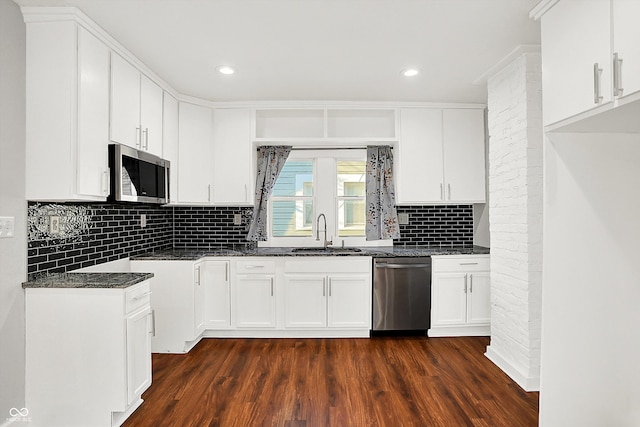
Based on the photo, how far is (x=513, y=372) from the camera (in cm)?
280

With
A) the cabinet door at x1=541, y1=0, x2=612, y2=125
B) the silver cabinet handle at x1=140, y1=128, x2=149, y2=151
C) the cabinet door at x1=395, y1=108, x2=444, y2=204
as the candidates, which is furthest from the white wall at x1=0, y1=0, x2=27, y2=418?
the cabinet door at x1=395, y1=108, x2=444, y2=204

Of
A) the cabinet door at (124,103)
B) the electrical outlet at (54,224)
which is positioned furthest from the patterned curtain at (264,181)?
the electrical outlet at (54,224)

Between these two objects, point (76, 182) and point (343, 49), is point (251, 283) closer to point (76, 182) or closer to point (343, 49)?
point (76, 182)

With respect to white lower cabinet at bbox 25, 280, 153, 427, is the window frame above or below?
above

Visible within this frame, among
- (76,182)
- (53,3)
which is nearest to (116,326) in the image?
(76,182)

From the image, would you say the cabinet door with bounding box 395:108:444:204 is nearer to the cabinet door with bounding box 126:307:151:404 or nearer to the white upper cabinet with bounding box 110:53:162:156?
the white upper cabinet with bounding box 110:53:162:156

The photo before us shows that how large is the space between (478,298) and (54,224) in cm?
370

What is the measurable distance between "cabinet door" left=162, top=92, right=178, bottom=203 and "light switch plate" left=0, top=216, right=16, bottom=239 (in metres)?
1.45

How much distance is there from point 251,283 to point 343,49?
2324 millimetres

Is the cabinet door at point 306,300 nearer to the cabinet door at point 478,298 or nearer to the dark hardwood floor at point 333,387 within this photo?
the dark hardwood floor at point 333,387

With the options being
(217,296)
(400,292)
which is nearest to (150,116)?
Result: (217,296)

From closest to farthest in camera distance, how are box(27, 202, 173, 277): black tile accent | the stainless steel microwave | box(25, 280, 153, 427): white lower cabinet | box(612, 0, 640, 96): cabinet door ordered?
box(612, 0, 640, 96): cabinet door
box(25, 280, 153, 427): white lower cabinet
box(27, 202, 173, 277): black tile accent
the stainless steel microwave

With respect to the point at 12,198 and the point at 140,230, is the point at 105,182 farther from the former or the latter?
the point at 140,230

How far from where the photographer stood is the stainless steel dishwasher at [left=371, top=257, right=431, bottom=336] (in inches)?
145
